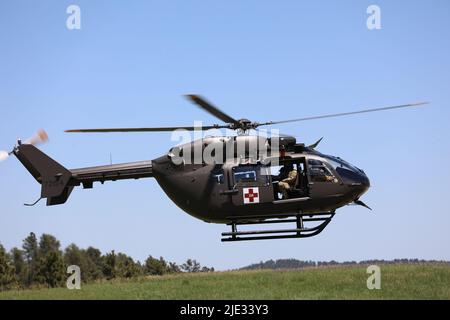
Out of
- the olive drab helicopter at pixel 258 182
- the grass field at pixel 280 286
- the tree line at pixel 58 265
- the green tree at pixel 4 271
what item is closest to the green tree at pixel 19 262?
the tree line at pixel 58 265

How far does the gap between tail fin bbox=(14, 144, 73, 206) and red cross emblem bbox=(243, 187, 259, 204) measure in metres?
6.40

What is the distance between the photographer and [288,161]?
64.0 ft

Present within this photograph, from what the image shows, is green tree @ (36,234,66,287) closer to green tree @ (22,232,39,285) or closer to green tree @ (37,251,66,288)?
green tree @ (37,251,66,288)

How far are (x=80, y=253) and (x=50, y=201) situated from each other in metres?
58.3

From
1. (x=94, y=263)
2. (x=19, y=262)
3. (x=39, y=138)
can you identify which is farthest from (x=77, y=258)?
(x=39, y=138)

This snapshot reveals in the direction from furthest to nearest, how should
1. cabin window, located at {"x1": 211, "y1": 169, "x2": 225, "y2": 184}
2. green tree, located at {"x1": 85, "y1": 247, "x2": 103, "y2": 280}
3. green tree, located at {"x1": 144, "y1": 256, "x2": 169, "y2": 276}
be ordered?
green tree, located at {"x1": 85, "y1": 247, "x2": 103, "y2": 280}, green tree, located at {"x1": 144, "y1": 256, "x2": 169, "y2": 276}, cabin window, located at {"x1": 211, "y1": 169, "x2": 225, "y2": 184}

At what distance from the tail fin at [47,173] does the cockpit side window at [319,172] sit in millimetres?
8520

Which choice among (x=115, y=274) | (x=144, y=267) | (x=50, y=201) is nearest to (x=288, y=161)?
(x=50, y=201)

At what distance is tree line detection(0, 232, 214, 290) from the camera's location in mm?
52125

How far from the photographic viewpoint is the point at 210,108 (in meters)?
16.9

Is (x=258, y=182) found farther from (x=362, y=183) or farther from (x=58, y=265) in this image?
(x=58, y=265)

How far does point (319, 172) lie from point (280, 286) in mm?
5043

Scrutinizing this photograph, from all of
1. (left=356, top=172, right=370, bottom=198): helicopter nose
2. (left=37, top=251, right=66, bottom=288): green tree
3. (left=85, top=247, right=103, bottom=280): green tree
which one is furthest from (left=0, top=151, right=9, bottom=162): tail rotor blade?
(left=85, top=247, right=103, bottom=280): green tree
